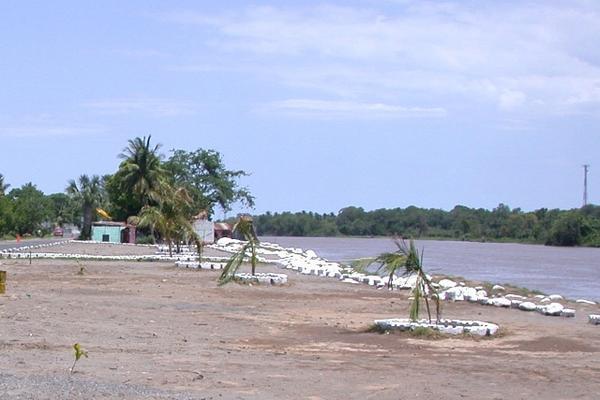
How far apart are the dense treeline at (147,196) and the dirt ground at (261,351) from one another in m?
18.5

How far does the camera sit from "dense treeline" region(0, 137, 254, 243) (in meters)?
44.0

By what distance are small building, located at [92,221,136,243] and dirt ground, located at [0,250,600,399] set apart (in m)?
45.8

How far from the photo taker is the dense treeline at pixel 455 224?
119m

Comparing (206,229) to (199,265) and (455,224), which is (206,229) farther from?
(455,224)

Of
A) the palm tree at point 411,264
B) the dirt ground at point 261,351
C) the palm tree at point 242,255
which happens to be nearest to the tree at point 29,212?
the palm tree at point 242,255

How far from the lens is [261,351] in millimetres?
14422

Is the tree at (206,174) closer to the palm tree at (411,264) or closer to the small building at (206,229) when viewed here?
the small building at (206,229)

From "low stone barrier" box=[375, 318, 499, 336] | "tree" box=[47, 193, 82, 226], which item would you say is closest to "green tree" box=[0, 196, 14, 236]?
"tree" box=[47, 193, 82, 226]

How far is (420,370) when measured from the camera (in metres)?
13.0

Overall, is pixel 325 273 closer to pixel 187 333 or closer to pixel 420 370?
pixel 187 333

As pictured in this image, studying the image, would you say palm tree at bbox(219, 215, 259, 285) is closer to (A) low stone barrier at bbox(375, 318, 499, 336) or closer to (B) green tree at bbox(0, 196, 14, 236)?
(A) low stone barrier at bbox(375, 318, 499, 336)

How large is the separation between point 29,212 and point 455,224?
69492 millimetres

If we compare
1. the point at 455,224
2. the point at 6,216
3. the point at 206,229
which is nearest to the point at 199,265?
the point at 206,229

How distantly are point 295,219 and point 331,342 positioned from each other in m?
156
